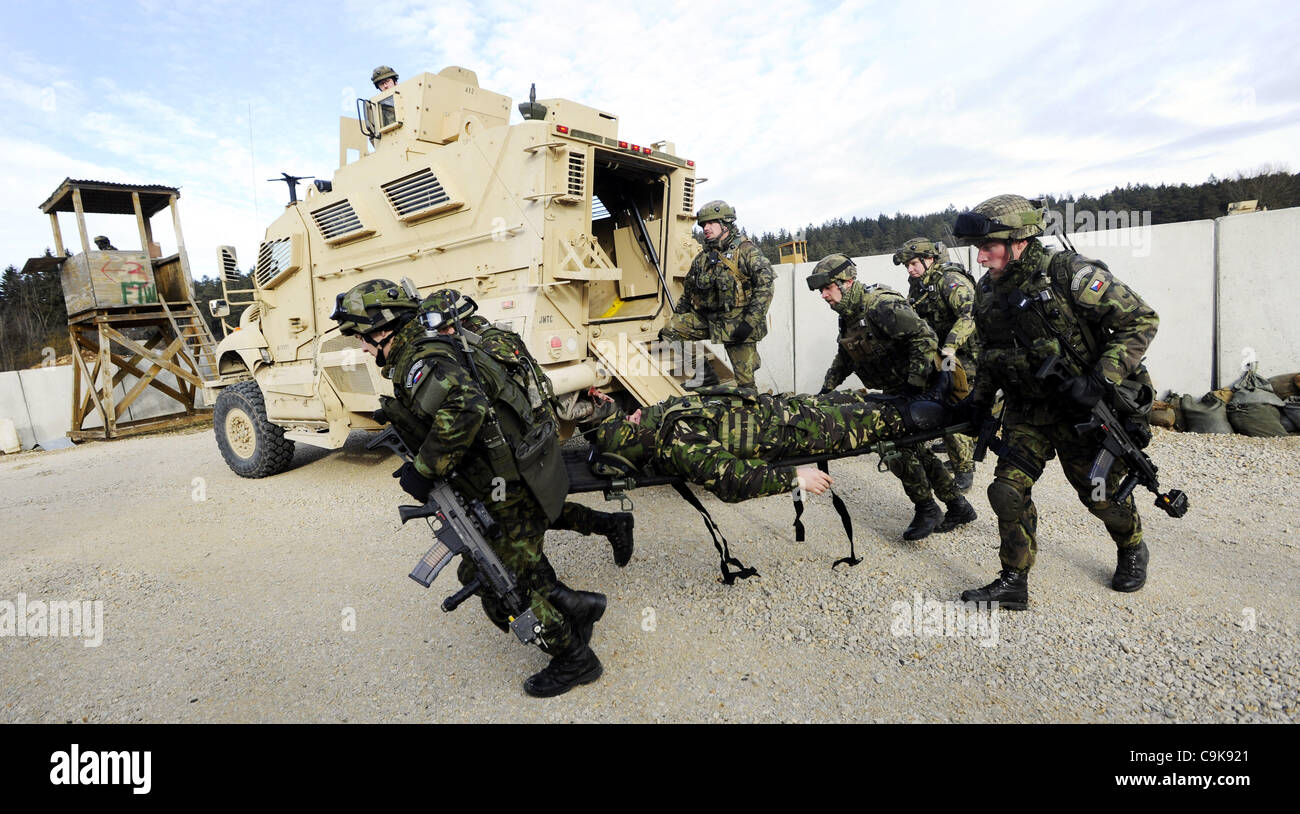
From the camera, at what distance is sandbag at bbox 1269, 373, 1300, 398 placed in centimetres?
574

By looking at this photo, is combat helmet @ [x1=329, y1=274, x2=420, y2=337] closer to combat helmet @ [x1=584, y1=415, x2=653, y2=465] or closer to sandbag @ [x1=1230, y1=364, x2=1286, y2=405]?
combat helmet @ [x1=584, y1=415, x2=653, y2=465]

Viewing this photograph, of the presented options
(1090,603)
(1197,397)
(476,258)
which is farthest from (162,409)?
(1197,397)

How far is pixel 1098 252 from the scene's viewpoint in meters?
6.66

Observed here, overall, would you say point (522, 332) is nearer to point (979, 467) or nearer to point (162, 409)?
point (979, 467)

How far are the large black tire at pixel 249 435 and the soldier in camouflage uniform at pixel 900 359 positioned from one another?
5716mm

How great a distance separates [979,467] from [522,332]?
4.11m

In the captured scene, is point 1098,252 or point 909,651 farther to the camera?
point 1098,252

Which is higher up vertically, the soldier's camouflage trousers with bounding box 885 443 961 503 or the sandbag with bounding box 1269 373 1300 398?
the sandbag with bounding box 1269 373 1300 398

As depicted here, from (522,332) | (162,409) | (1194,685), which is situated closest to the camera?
(1194,685)

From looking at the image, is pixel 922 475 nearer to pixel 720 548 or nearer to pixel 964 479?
pixel 964 479

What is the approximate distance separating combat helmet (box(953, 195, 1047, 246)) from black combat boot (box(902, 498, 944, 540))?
1.71m

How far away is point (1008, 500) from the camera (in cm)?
314

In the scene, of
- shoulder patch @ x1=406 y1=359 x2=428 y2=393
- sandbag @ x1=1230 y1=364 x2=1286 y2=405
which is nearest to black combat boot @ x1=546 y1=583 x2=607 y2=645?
shoulder patch @ x1=406 y1=359 x2=428 y2=393

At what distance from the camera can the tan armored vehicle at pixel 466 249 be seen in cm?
488
